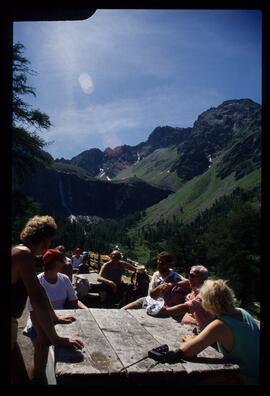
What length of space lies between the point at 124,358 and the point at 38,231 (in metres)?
1.10

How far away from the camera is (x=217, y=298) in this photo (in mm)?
3543

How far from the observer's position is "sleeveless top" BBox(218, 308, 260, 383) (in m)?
3.31

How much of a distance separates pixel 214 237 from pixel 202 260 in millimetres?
12050

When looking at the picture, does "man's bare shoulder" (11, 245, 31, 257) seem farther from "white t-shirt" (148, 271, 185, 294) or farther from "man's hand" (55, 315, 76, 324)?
"white t-shirt" (148, 271, 185, 294)

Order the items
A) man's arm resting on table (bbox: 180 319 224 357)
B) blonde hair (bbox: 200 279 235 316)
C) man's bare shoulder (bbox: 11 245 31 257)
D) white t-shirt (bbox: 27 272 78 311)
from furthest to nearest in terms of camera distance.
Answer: white t-shirt (bbox: 27 272 78 311) → blonde hair (bbox: 200 279 235 316) → man's arm resting on table (bbox: 180 319 224 357) → man's bare shoulder (bbox: 11 245 31 257)

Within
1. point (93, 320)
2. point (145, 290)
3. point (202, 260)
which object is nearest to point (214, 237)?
point (202, 260)

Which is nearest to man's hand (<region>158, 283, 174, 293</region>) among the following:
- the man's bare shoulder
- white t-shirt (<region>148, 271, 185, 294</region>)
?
white t-shirt (<region>148, 271, 185, 294</region>)

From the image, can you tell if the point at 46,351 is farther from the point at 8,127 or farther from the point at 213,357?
the point at 8,127

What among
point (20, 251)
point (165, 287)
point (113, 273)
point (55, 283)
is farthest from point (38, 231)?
point (113, 273)

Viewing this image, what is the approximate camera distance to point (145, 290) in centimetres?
744

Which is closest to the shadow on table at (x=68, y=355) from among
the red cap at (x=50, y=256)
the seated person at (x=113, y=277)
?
the red cap at (x=50, y=256)

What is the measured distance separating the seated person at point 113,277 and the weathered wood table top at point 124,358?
314cm

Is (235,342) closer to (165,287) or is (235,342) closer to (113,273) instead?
(165,287)

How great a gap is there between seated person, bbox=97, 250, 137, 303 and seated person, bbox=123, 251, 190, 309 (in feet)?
5.19
